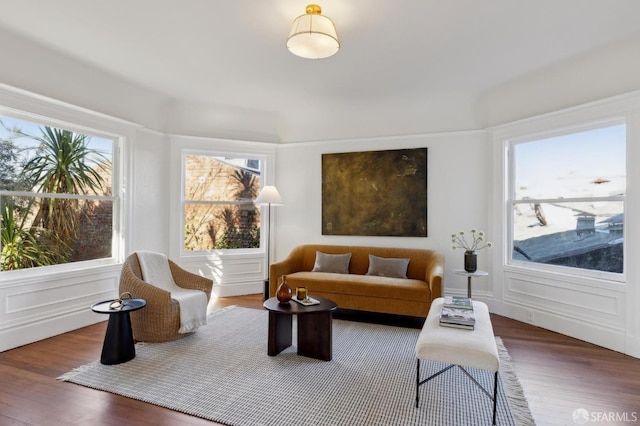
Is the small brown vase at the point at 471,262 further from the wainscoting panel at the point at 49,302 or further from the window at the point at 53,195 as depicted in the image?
the window at the point at 53,195

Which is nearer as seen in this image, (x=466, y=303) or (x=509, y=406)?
(x=509, y=406)

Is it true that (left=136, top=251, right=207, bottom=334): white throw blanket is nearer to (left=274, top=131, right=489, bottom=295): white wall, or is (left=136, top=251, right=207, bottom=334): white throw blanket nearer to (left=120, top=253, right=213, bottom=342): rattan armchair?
(left=120, top=253, right=213, bottom=342): rattan armchair

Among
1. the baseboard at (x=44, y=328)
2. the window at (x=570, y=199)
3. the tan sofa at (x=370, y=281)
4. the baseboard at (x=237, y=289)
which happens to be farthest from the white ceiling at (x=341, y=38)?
the baseboard at (x=237, y=289)

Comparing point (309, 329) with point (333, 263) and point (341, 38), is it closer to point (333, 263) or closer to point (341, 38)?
point (333, 263)

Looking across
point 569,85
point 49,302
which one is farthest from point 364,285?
point 49,302

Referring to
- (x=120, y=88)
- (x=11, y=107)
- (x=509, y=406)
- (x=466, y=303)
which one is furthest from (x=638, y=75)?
(x=11, y=107)

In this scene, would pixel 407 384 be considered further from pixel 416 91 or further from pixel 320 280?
pixel 416 91

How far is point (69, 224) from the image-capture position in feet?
12.6

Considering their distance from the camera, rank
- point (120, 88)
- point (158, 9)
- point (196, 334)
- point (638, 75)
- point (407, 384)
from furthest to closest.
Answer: point (120, 88) → point (196, 334) → point (638, 75) → point (158, 9) → point (407, 384)

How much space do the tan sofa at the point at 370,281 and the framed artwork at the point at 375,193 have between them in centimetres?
36

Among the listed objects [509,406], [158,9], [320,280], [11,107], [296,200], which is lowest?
[509,406]

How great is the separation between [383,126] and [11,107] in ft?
13.8

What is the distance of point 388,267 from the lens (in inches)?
177

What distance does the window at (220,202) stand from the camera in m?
5.27
